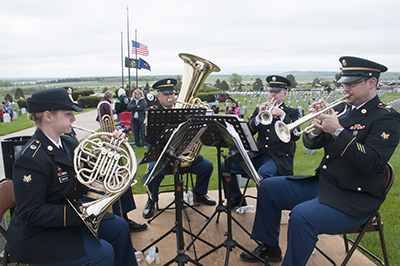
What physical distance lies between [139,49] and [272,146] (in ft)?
54.0

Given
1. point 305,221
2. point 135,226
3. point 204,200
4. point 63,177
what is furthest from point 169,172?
point 305,221

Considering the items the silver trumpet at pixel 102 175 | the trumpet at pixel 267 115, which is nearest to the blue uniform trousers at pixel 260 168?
the trumpet at pixel 267 115

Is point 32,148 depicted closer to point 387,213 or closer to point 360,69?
point 360,69

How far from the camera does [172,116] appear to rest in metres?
3.14

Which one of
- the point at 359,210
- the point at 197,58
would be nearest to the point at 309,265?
the point at 359,210

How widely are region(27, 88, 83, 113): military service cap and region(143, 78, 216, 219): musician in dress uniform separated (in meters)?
1.73

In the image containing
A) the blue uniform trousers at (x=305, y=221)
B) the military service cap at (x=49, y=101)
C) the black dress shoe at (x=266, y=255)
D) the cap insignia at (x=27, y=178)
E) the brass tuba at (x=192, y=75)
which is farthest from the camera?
the brass tuba at (x=192, y=75)

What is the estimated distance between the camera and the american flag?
18062 mm

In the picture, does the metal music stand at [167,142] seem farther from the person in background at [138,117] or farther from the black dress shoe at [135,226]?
the person in background at [138,117]

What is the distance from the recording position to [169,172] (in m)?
4.22

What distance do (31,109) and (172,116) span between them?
145cm

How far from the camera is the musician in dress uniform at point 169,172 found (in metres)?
4.14

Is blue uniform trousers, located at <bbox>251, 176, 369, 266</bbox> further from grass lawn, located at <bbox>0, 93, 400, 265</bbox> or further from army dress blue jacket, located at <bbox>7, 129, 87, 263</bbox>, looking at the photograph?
army dress blue jacket, located at <bbox>7, 129, 87, 263</bbox>

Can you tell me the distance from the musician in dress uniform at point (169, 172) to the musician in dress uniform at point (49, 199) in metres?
1.75
